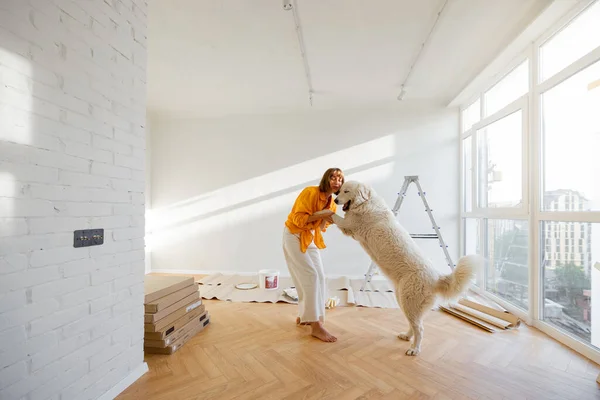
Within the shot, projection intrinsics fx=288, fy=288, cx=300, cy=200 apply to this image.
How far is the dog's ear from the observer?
2.42 m

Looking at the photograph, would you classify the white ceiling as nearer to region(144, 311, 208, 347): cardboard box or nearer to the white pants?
the white pants

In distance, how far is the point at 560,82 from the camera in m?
2.45

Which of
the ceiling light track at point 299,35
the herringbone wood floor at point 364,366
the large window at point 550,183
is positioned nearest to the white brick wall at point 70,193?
the herringbone wood floor at point 364,366

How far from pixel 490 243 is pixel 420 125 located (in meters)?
2.04

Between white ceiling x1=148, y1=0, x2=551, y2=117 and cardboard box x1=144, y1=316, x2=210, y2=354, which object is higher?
white ceiling x1=148, y1=0, x2=551, y2=117

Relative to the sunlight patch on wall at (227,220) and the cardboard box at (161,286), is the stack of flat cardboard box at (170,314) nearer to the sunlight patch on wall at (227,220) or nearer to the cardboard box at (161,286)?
the cardboard box at (161,286)

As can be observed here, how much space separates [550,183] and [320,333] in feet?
8.15

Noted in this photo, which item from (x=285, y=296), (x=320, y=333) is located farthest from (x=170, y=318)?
(x=285, y=296)

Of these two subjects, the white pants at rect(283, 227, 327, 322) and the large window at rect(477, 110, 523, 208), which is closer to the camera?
the white pants at rect(283, 227, 327, 322)

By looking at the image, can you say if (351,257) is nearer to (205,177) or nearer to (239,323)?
(239,323)

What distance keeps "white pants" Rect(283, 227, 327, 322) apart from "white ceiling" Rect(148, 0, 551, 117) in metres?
1.92

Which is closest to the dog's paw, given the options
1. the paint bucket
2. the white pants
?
the white pants

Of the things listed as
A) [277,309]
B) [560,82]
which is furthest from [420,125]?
[277,309]

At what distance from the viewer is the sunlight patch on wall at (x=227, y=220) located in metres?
4.91
